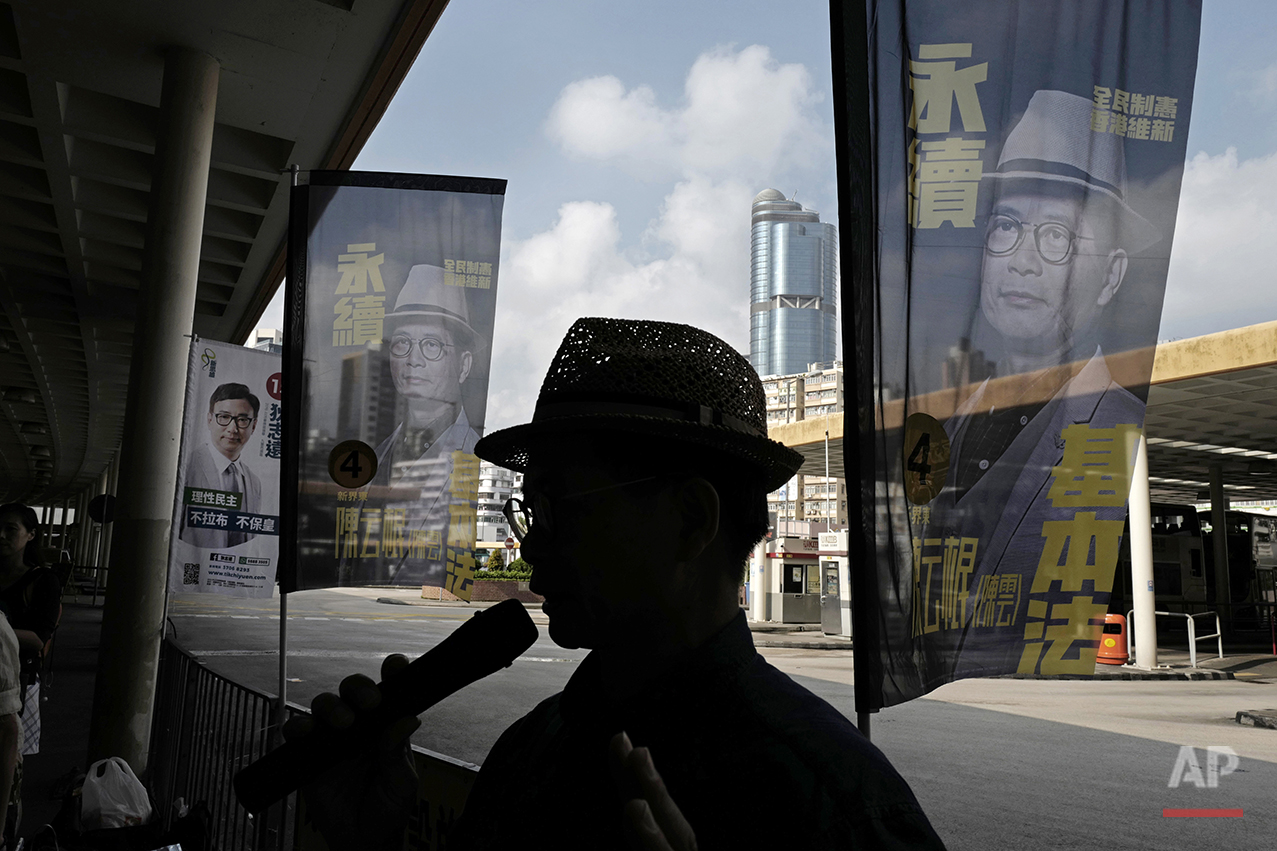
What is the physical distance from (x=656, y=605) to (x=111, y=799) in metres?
3.49

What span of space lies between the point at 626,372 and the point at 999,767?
8237 millimetres

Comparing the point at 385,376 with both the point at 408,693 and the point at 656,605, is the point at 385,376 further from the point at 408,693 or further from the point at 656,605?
the point at 656,605

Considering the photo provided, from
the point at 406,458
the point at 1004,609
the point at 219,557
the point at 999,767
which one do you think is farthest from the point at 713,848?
the point at 999,767

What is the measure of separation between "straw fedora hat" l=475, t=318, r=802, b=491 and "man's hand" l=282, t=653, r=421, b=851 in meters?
0.47

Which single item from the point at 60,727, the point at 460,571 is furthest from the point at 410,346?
the point at 60,727

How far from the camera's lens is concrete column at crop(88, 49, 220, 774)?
21.1ft

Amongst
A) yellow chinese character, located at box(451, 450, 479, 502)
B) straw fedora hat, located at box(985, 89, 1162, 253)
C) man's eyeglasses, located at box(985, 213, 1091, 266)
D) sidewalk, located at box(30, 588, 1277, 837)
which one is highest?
straw fedora hat, located at box(985, 89, 1162, 253)

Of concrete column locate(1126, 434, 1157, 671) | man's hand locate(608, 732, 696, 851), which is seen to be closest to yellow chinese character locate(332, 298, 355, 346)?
man's hand locate(608, 732, 696, 851)

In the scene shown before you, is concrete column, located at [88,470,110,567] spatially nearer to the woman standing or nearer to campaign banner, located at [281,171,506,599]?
the woman standing

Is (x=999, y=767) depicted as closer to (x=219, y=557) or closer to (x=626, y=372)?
(x=219, y=557)

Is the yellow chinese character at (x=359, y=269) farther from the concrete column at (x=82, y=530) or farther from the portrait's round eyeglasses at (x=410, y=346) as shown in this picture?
the concrete column at (x=82, y=530)

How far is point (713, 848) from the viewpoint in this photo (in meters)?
1.01

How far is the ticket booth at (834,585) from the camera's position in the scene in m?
22.9

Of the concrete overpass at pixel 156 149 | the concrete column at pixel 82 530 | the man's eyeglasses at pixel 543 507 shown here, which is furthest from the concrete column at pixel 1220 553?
the concrete column at pixel 82 530
